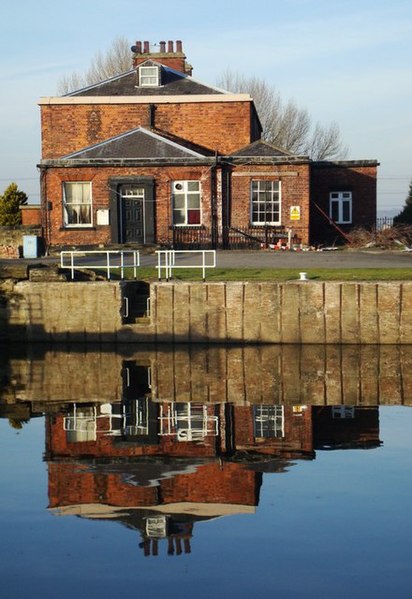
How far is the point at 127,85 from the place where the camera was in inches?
1838

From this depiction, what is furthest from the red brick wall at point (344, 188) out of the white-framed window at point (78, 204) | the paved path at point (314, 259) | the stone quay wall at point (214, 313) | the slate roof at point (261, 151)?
the stone quay wall at point (214, 313)

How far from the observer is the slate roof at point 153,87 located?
151 ft

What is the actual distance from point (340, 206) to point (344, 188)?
2.57 ft

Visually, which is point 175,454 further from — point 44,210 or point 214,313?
point 44,210

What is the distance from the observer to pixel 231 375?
20094 mm

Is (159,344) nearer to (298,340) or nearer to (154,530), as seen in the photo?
(298,340)

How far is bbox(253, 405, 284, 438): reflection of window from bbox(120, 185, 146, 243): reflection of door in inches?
891

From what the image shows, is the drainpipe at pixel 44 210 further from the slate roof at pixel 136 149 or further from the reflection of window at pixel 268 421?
the reflection of window at pixel 268 421

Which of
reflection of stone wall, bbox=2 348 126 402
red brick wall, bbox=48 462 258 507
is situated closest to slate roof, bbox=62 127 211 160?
reflection of stone wall, bbox=2 348 126 402

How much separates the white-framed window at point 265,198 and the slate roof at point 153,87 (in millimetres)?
8487

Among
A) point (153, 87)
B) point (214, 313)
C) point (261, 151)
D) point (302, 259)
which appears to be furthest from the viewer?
point (153, 87)

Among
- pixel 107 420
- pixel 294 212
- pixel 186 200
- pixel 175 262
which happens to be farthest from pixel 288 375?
pixel 186 200

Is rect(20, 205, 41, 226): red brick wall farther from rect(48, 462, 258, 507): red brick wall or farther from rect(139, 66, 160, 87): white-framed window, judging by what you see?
rect(48, 462, 258, 507): red brick wall

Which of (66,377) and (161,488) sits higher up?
(66,377)
